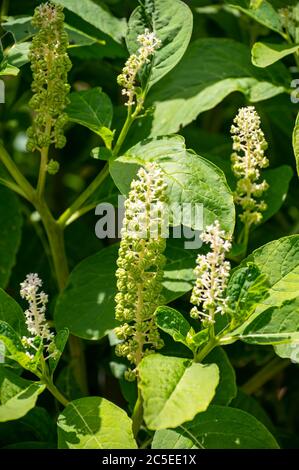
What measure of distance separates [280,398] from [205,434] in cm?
62

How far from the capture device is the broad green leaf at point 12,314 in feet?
3.13

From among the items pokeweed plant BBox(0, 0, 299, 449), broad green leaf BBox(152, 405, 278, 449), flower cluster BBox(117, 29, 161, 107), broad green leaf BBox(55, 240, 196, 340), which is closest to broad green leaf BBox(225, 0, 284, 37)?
pokeweed plant BBox(0, 0, 299, 449)

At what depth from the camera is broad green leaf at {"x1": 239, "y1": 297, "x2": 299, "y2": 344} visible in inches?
34.6

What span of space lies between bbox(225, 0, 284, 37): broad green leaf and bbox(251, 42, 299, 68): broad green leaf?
70 mm

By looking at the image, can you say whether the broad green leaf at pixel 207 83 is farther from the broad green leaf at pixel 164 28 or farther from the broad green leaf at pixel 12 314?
the broad green leaf at pixel 12 314

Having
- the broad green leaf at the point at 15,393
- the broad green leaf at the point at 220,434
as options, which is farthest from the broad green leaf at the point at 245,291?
the broad green leaf at the point at 15,393

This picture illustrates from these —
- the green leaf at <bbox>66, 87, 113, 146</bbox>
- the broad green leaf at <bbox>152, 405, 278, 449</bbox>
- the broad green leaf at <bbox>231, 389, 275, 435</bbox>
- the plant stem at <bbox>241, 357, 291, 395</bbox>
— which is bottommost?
the plant stem at <bbox>241, 357, 291, 395</bbox>

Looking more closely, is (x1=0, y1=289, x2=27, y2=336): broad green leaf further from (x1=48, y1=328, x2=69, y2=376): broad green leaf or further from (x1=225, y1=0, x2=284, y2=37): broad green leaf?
(x1=225, y1=0, x2=284, y2=37): broad green leaf

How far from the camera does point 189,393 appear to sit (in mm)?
802

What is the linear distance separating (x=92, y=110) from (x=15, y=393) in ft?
1.36

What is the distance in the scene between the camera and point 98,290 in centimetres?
108

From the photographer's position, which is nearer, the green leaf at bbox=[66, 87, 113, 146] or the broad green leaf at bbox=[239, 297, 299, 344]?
the broad green leaf at bbox=[239, 297, 299, 344]

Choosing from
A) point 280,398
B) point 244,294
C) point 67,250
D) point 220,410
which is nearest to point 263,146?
point 244,294

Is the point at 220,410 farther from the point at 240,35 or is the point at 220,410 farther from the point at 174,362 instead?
the point at 240,35
